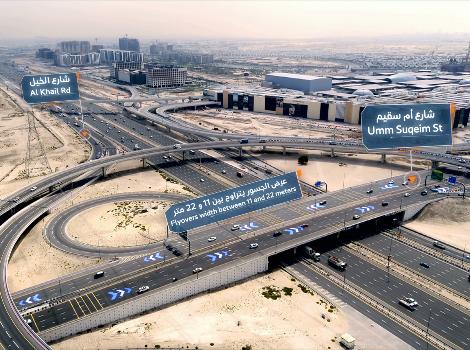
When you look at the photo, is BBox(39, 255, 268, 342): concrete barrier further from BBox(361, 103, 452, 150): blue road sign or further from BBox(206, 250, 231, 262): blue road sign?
BBox(361, 103, 452, 150): blue road sign

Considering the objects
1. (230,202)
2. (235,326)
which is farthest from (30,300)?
(230,202)

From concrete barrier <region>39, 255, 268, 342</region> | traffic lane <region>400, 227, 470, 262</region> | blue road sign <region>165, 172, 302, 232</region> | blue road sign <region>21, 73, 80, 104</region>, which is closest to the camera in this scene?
concrete barrier <region>39, 255, 268, 342</region>

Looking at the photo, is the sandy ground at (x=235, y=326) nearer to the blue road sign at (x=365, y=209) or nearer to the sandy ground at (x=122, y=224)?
the sandy ground at (x=122, y=224)

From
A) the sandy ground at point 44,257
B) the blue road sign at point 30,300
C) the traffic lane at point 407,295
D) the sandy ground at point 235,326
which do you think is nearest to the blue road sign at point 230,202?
the sandy ground at point 235,326

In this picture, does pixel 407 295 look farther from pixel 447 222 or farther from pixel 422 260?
pixel 447 222

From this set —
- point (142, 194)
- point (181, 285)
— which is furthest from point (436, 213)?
point (142, 194)

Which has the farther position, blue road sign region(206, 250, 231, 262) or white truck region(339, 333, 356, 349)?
blue road sign region(206, 250, 231, 262)

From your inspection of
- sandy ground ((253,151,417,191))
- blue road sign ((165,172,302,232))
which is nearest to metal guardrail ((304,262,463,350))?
blue road sign ((165,172,302,232))
